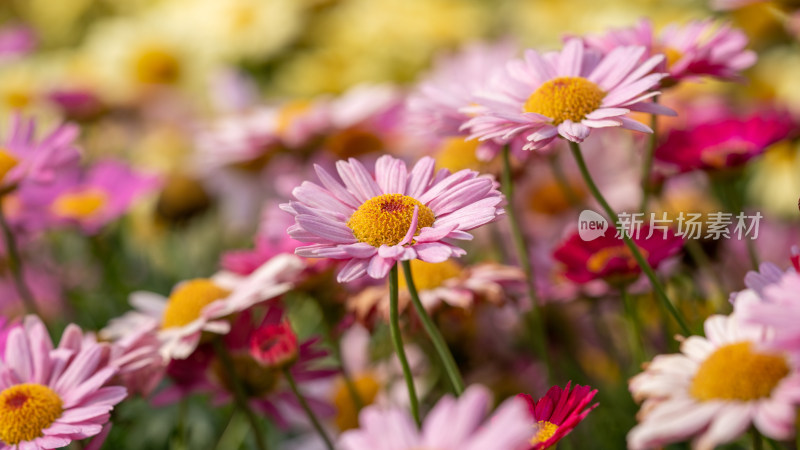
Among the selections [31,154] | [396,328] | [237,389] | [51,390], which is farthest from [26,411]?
[31,154]

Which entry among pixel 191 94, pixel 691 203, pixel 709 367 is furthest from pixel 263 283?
pixel 191 94

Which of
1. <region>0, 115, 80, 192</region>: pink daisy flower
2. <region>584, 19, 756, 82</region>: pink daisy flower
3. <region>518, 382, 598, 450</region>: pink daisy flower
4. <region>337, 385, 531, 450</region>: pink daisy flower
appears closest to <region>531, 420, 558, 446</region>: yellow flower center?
<region>518, 382, 598, 450</region>: pink daisy flower

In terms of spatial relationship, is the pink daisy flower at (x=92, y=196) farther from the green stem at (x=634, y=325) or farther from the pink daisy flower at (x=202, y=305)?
the green stem at (x=634, y=325)

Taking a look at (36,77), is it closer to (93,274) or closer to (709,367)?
(93,274)

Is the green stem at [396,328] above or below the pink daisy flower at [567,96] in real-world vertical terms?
below

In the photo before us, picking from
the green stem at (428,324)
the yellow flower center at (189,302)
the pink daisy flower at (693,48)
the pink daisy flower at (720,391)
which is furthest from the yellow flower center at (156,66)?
the pink daisy flower at (720,391)

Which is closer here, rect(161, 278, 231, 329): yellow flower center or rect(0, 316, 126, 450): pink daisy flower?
rect(0, 316, 126, 450): pink daisy flower

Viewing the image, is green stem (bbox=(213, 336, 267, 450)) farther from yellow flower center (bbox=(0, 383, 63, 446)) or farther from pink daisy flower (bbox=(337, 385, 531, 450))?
pink daisy flower (bbox=(337, 385, 531, 450))
